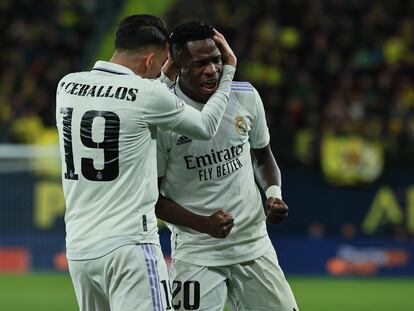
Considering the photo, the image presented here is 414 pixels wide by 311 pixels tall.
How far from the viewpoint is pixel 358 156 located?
15.2 metres

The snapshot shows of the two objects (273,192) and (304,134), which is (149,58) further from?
(304,134)

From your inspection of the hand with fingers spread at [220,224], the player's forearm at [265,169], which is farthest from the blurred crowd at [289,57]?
the hand with fingers spread at [220,224]

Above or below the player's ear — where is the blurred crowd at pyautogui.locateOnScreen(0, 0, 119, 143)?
below

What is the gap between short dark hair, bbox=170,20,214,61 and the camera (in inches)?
232

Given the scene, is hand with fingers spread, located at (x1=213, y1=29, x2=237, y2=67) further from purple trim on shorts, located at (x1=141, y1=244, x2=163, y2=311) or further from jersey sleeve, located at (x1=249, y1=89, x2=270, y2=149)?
purple trim on shorts, located at (x1=141, y1=244, x2=163, y2=311)

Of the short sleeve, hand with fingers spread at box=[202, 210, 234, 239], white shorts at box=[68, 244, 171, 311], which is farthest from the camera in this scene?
hand with fingers spread at box=[202, 210, 234, 239]

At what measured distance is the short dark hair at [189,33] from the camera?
588cm

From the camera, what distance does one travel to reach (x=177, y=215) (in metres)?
5.93

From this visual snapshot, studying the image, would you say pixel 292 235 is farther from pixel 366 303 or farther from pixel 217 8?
pixel 217 8

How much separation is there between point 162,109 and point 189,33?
75 centimetres

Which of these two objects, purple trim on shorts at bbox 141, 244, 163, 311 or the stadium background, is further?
the stadium background

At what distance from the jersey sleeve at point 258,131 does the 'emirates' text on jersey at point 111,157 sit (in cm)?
99

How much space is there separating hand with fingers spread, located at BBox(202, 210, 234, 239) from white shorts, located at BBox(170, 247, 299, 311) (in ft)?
1.22

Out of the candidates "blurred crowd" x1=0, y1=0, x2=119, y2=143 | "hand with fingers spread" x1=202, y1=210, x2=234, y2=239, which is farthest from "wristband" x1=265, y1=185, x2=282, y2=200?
"blurred crowd" x1=0, y1=0, x2=119, y2=143
